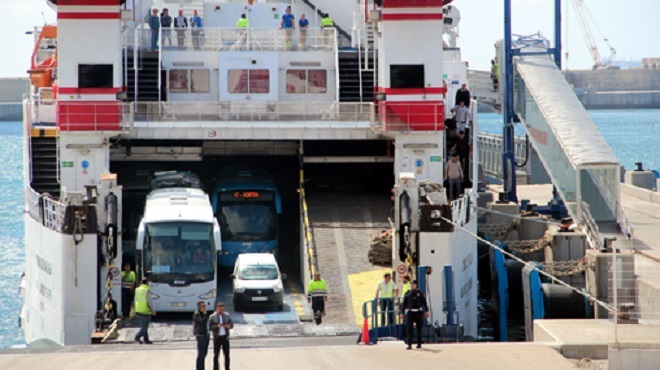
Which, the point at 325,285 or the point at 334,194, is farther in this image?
the point at 334,194

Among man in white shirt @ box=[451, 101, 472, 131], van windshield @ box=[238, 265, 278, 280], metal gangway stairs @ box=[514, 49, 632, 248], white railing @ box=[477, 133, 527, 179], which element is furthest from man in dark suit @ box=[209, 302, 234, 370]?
white railing @ box=[477, 133, 527, 179]

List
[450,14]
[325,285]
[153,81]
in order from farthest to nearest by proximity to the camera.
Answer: [450,14]
[153,81]
[325,285]

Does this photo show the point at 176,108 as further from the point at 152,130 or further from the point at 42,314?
the point at 42,314

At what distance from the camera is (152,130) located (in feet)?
117

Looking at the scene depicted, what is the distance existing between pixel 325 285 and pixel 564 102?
560 inches

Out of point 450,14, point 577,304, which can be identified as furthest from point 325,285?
point 450,14

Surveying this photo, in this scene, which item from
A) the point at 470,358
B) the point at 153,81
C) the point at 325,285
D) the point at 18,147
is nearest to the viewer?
the point at 470,358

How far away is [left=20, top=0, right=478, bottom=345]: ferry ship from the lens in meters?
30.9

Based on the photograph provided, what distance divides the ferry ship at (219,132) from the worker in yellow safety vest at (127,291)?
1.23ft

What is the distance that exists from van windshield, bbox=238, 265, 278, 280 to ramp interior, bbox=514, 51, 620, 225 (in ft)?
30.0

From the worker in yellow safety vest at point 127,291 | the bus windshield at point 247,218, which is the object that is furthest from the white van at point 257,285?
the bus windshield at point 247,218

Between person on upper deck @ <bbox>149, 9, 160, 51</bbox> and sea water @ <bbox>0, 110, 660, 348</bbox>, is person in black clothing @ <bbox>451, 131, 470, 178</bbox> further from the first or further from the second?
sea water @ <bbox>0, 110, 660, 348</bbox>

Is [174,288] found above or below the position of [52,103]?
below

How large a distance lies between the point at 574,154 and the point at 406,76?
536 centimetres
